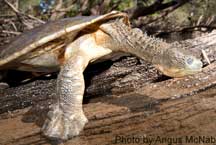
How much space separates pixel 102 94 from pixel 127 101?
40 cm

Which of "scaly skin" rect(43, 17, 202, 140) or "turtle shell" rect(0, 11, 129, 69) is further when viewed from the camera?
"turtle shell" rect(0, 11, 129, 69)

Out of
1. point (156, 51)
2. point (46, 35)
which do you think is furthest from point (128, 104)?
point (46, 35)

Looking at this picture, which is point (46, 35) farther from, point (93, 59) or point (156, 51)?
point (156, 51)

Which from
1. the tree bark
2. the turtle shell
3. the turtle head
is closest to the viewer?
the tree bark

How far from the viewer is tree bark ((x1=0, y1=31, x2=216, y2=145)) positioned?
2.08 meters

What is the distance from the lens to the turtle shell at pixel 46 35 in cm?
264

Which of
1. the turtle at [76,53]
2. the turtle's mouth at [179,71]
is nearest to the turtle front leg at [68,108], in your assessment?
the turtle at [76,53]

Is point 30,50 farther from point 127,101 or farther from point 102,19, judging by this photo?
point 127,101

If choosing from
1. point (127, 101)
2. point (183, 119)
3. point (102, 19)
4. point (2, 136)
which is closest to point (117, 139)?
point (183, 119)

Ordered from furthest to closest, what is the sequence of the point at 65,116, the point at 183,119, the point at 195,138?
the point at 65,116 → the point at 183,119 → the point at 195,138

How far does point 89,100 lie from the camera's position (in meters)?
2.95

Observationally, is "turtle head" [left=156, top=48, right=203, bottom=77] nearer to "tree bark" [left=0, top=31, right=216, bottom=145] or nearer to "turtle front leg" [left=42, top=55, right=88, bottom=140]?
"tree bark" [left=0, top=31, right=216, bottom=145]

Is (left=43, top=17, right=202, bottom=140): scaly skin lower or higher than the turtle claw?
higher

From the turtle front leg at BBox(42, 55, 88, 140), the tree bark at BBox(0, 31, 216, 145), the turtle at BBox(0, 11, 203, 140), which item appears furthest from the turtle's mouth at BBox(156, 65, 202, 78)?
the turtle front leg at BBox(42, 55, 88, 140)
